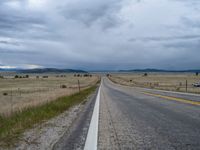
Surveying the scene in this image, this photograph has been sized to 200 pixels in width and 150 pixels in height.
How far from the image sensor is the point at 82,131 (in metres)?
7.50

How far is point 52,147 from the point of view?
18.3 feet

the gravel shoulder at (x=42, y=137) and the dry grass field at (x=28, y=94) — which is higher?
the gravel shoulder at (x=42, y=137)

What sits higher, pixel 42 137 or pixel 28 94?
pixel 42 137

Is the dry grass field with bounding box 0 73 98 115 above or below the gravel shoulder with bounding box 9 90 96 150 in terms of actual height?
below

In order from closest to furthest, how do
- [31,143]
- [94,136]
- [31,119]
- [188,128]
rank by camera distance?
[31,143] < [94,136] < [188,128] < [31,119]

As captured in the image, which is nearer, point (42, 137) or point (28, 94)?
point (42, 137)

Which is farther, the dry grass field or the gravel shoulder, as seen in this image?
the dry grass field

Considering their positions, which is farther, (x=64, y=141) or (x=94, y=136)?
(x=94, y=136)

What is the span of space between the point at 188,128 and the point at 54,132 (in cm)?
370

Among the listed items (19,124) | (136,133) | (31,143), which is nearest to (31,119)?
(19,124)

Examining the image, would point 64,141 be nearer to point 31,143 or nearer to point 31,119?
→ point 31,143

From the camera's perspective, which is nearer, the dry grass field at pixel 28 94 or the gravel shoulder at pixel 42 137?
the gravel shoulder at pixel 42 137

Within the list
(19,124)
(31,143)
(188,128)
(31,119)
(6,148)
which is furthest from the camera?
(31,119)

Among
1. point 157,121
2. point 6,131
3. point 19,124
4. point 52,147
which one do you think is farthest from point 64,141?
point 157,121
